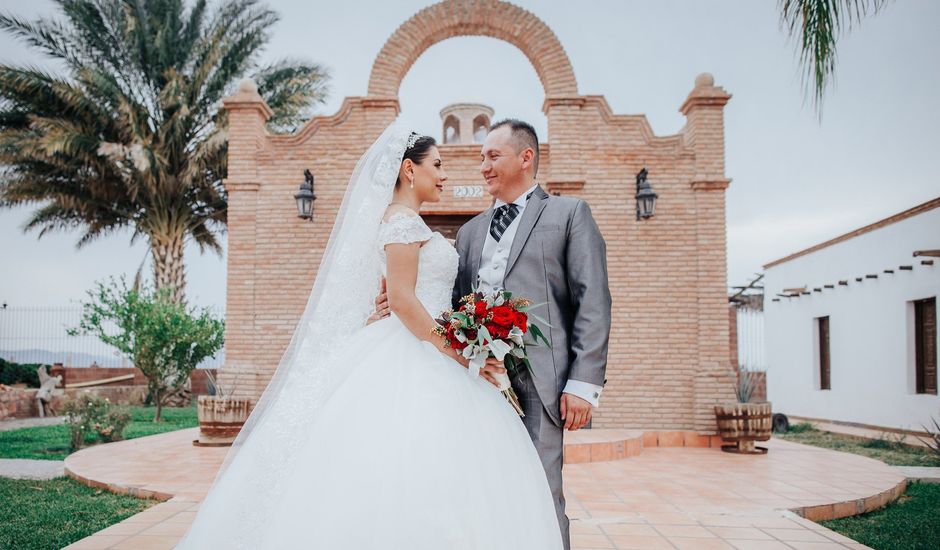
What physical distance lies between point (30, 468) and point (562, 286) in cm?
765

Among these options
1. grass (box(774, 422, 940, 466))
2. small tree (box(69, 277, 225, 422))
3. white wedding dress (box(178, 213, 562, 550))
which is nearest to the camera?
white wedding dress (box(178, 213, 562, 550))

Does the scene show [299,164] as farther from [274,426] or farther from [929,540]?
[929,540]

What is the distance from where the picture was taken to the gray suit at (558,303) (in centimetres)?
271

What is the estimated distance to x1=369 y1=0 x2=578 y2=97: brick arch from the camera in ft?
35.0

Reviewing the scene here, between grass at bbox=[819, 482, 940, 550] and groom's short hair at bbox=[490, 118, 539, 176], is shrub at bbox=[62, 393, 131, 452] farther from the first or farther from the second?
grass at bbox=[819, 482, 940, 550]

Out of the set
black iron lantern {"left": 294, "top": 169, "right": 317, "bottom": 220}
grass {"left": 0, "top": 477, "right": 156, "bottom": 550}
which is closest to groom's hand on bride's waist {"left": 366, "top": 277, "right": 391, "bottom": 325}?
grass {"left": 0, "top": 477, "right": 156, "bottom": 550}

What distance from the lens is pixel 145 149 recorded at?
15.8 meters

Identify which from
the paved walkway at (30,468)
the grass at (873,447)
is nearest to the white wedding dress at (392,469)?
the paved walkway at (30,468)

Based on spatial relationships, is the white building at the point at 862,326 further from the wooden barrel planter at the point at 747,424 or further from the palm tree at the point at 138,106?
the palm tree at the point at 138,106

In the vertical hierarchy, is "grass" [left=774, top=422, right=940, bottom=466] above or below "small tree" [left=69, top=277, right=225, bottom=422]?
below

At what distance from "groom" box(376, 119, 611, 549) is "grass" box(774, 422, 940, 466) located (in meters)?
8.98

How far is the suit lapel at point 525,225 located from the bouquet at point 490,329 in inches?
10.5

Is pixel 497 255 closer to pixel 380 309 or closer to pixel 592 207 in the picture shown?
pixel 380 309

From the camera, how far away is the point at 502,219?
9.96 ft
